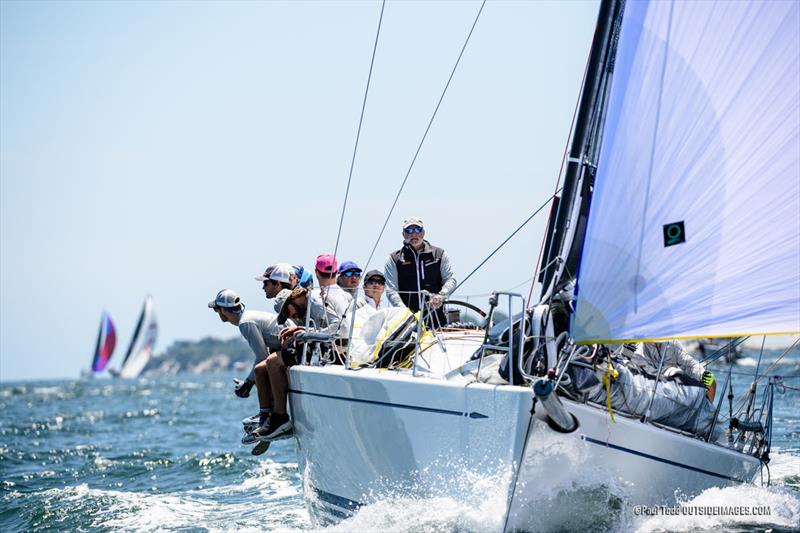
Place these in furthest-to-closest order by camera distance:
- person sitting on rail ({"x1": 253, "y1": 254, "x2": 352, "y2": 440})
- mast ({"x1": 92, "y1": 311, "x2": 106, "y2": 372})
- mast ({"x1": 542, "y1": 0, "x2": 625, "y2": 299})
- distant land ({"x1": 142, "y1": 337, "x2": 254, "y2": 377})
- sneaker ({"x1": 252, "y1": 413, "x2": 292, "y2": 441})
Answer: distant land ({"x1": 142, "y1": 337, "x2": 254, "y2": 377}), mast ({"x1": 92, "y1": 311, "x2": 106, "y2": 372}), sneaker ({"x1": 252, "y1": 413, "x2": 292, "y2": 441}), person sitting on rail ({"x1": 253, "y1": 254, "x2": 352, "y2": 440}), mast ({"x1": 542, "y1": 0, "x2": 625, "y2": 299})

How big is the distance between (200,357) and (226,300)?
140110 millimetres

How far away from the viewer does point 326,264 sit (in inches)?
309

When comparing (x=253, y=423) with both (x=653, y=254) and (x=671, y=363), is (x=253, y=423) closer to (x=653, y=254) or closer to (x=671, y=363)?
(x=671, y=363)

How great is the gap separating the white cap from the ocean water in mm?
1926

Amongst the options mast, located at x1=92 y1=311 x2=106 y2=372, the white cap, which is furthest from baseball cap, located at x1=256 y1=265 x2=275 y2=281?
mast, located at x1=92 y1=311 x2=106 y2=372

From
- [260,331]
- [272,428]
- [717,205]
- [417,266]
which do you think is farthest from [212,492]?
[717,205]

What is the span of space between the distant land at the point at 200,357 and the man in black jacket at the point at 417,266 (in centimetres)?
12540

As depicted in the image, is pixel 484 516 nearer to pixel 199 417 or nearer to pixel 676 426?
pixel 676 426

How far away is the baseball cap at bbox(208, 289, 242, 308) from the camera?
25.2 feet

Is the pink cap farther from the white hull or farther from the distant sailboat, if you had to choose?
the distant sailboat

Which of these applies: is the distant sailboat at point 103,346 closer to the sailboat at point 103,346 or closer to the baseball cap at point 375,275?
the sailboat at point 103,346

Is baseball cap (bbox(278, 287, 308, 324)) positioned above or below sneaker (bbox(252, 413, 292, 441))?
above

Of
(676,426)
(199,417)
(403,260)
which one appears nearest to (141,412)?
(199,417)

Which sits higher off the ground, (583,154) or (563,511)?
(583,154)
